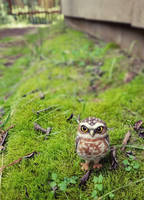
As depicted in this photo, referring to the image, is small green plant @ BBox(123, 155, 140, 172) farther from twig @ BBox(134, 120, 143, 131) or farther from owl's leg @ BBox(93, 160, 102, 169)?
twig @ BBox(134, 120, 143, 131)

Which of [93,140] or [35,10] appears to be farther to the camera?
[35,10]

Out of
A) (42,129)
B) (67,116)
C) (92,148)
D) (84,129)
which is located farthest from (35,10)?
(92,148)

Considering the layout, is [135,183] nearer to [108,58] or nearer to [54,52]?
[108,58]

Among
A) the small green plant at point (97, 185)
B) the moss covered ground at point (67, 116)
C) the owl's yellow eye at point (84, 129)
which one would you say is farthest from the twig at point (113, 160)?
the owl's yellow eye at point (84, 129)

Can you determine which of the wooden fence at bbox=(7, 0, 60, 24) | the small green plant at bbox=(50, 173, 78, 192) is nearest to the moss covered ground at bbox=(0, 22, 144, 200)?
the small green plant at bbox=(50, 173, 78, 192)

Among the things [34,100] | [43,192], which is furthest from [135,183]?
[34,100]

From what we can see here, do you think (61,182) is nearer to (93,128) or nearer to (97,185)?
(97,185)
